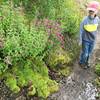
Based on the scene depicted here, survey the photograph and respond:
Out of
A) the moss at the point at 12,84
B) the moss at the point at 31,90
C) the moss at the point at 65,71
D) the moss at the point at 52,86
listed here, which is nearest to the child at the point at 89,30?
the moss at the point at 65,71

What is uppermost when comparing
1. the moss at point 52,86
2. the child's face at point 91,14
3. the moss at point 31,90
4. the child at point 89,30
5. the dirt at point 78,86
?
the child's face at point 91,14

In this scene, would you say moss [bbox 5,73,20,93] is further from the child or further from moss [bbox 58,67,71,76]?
the child

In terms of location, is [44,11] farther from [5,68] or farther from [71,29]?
[5,68]

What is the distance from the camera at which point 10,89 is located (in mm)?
6211

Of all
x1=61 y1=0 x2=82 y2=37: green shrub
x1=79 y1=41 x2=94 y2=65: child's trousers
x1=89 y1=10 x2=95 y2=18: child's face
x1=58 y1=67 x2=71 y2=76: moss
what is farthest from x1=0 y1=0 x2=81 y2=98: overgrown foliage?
x1=89 y1=10 x2=95 y2=18: child's face

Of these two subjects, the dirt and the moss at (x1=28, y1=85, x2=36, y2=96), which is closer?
the moss at (x1=28, y1=85, x2=36, y2=96)

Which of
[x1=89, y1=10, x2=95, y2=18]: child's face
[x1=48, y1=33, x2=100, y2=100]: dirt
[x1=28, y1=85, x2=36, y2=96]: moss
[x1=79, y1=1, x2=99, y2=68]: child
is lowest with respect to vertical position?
[x1=48, y1=33, x2=100, y2=100]: dirt

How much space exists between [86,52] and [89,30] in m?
0.62

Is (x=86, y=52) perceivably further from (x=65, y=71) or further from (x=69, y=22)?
(x=69, y=22)

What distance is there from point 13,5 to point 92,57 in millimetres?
2761

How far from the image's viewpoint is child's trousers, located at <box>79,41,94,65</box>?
7882 mm

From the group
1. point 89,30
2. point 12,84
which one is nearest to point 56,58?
point 89,30

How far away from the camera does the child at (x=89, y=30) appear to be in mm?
7449

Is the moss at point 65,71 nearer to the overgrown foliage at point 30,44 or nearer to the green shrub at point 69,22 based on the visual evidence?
the overgrown foliage at point 30,44
